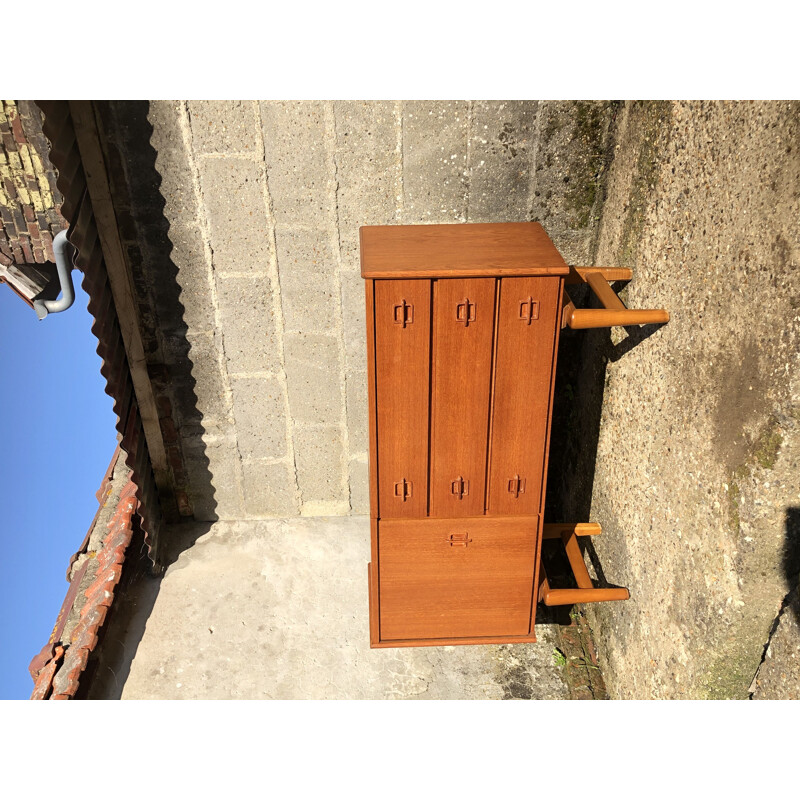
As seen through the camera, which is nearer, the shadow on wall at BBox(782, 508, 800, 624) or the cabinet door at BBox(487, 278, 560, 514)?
the shadow on wall at BBox(782, 508, 800, 624)

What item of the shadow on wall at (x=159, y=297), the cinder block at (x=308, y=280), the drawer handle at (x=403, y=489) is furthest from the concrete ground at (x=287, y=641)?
the cinder block at (x=308, y=280)

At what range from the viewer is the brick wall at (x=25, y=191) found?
4.20 m

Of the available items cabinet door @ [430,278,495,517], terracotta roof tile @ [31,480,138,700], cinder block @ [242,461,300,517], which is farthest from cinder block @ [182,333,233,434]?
cabinet door @ [430,278,495,517]

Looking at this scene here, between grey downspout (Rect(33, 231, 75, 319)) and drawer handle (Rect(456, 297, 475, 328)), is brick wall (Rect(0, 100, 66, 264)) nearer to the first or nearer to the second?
grey downspout (Rect(33, 231, 75, 319))

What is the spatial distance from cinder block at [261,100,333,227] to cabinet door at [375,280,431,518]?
Answer: 1.28 m

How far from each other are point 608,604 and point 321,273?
8.02 ft

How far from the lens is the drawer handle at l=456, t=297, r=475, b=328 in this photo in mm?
2816

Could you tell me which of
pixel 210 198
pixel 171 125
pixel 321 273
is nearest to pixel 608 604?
pixel 321 273

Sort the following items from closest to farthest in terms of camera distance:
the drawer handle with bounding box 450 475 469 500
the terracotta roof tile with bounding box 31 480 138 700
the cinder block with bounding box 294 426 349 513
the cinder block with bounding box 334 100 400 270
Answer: the drawer handle with bounding box 450 475 469 500 → the terracotta roof tile with bounding box 31 480 138 700 → the cinder block with bounding box 334 100 400 270 → the cinder block with bounding box 294 426 349 513

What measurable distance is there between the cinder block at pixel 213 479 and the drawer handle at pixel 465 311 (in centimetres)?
221

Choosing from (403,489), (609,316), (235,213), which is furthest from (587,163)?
(403,489)

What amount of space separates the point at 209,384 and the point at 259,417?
0.37 meters

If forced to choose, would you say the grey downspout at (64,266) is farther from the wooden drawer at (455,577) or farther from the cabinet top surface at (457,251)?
the wooden drawer at (455,577)

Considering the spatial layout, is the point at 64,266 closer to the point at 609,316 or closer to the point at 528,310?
the point at 528,310
